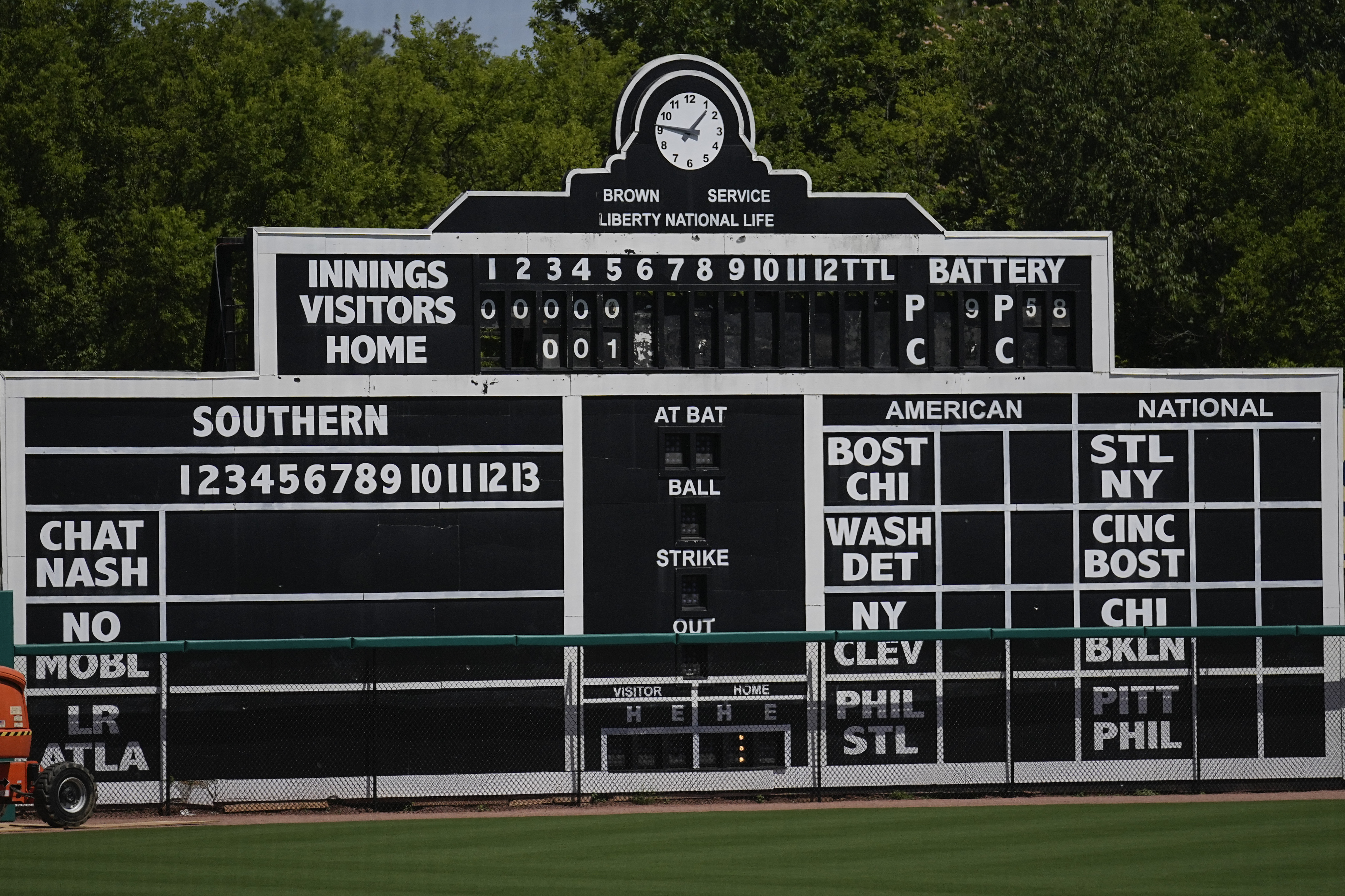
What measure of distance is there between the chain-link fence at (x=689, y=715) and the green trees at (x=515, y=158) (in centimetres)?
1655

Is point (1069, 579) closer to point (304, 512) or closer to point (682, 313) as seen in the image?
point (682, 313)

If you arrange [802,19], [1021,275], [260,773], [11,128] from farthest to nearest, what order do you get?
[802,19] → [11,128] → [1021,275] → [260,773]

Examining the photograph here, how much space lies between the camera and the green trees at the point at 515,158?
35.1 metres

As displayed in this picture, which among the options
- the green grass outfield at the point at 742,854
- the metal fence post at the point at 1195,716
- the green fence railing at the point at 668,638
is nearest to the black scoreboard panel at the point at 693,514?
the green fence railing at the point at 668,638

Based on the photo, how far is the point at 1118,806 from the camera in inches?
742

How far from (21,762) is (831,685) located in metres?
8.07

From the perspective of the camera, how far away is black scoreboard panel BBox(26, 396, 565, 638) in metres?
18.5

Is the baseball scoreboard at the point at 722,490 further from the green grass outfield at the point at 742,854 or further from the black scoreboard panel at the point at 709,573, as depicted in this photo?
the green grass outfield at the point at 742,854

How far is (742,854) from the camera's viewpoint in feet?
51.5

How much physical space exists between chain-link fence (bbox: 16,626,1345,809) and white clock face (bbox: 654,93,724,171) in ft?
16.5

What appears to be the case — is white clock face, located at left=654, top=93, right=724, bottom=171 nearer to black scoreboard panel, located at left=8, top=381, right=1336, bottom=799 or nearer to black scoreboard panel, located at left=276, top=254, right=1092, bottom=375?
black scoreboard panel, located at left=276, top=254, right=1092, bottom=375

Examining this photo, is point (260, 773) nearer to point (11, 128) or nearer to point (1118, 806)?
point (1118, 806)

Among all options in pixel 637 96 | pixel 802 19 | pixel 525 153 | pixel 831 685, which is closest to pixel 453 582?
pixel 831 685

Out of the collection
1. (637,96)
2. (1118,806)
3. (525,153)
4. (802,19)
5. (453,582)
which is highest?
(802,19)
